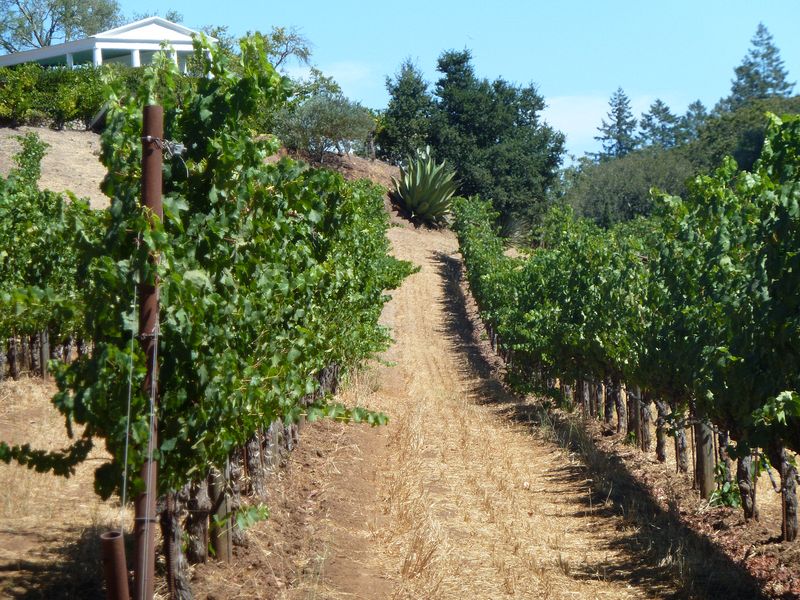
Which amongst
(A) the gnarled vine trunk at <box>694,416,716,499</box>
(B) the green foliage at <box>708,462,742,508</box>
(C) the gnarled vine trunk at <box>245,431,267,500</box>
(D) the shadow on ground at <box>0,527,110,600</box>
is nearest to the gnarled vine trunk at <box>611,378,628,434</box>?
(A) the gnarled vine trunk at <box>694,416,716,499</box>

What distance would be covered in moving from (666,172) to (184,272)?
2310 inches

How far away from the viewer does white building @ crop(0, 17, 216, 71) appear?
45.3m

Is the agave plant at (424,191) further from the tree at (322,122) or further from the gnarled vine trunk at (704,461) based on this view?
the gnarled vine trunk at (704,461)

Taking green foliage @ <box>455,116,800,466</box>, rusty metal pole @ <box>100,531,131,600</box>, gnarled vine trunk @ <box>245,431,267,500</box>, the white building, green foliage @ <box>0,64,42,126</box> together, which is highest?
the white building

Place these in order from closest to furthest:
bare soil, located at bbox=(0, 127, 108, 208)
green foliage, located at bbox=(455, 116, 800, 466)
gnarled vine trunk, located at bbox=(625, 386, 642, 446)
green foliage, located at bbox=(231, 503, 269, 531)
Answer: green foliage, located at bbox=(231, 503, 269, 531), green foliage, located at bbox=(455, 116, 800, 466), gnarled vine trunk, located at bbox=(625, 386, 642, 446), bare soil, located at bbox=(0, 127, 108, 208)

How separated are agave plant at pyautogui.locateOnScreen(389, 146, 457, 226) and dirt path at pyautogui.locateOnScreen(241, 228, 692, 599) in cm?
2785

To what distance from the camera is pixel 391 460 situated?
1177 centimetres

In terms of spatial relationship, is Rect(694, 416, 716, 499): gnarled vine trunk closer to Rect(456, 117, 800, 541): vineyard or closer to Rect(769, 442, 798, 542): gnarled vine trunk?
Rect(456, 117, 800, 541): vineyard

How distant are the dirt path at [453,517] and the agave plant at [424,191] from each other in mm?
27848

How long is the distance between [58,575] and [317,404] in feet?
6.51

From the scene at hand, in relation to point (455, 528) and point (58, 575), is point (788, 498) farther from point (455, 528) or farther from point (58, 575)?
point (58, 575)

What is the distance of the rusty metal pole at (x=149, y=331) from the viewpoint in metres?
4.38

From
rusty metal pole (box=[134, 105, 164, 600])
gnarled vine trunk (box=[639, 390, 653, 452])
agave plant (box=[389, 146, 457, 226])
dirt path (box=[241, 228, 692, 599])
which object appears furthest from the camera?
agave plant (box=[389, 146, 457, 226])

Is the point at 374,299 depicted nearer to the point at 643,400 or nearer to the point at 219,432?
the point at 643,400
